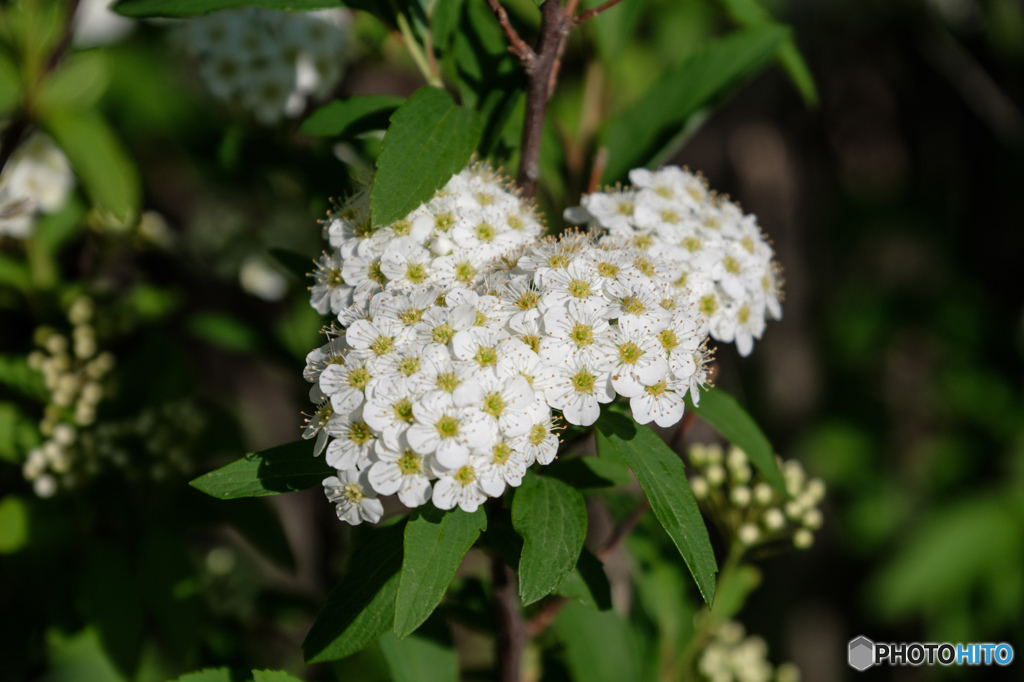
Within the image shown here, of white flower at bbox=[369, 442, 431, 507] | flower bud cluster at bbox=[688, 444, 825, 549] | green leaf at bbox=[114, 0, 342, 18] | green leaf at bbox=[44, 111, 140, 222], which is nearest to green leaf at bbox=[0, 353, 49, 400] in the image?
green leaf at bbox=[44, 111, 140, 222]

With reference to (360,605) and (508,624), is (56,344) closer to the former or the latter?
(360,605)

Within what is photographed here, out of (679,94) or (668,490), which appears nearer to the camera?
(668,490)

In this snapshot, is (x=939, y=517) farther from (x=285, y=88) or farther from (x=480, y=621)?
(x=285, y=88)

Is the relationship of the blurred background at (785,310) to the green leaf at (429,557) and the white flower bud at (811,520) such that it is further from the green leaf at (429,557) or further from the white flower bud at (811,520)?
the green leaf at (429,557)

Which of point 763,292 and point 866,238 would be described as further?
point 866,238

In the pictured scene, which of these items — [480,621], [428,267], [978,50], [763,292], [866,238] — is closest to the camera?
[428,267]

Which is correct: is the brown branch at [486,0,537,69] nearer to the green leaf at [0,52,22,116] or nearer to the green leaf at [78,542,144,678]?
the green leaf at [0,52,22,116]

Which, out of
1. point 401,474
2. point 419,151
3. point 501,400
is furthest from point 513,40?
point 401,474

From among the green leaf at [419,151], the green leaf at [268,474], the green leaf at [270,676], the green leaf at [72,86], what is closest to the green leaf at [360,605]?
the green leaf at [270,676]

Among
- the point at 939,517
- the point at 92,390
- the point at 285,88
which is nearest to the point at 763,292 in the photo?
the point at 285,88
